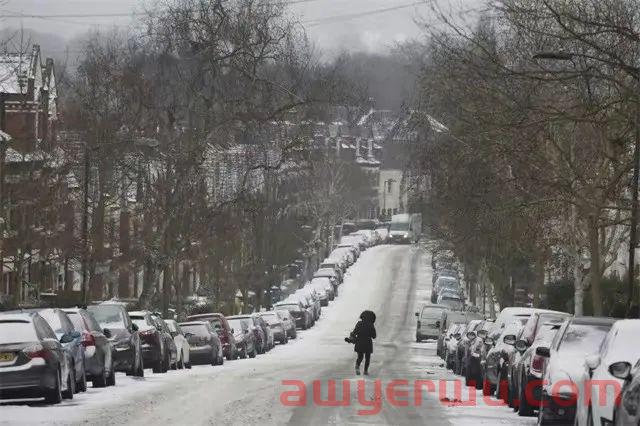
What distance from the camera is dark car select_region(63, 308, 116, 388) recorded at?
96.2 feet

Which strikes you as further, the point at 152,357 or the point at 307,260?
the point at 307,260

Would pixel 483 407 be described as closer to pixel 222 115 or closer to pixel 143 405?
pixel 143 405

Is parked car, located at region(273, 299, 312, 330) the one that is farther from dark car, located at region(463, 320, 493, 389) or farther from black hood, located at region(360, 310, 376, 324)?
dark car, located at region(463, 320, 493, 389)

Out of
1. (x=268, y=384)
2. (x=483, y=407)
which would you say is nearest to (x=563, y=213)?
(x=268, y=384)

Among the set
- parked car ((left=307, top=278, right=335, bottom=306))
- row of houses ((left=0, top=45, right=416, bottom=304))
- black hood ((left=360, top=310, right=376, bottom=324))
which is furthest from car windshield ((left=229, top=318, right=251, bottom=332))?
parked car ((left=307, top=278, right=335, bottom=306))

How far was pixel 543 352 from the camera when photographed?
73.2 feet

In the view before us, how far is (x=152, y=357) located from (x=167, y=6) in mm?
21868

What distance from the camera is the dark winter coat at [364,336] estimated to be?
1500 inches

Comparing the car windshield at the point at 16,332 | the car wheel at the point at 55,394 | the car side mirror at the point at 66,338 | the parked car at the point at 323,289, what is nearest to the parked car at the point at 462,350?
the car side mirror at the point at 66,338

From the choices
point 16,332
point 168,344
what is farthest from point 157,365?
point 16,332

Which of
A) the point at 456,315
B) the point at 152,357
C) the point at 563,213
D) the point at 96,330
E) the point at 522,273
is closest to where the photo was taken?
the point at 96,330

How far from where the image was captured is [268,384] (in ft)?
101

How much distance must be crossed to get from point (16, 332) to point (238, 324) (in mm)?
33242

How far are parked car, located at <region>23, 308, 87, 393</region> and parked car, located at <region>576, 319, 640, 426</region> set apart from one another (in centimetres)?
1056
